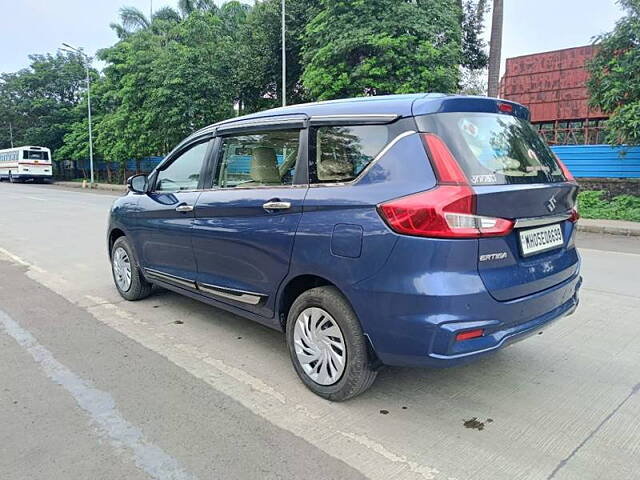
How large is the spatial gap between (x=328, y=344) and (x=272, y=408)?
0.52m

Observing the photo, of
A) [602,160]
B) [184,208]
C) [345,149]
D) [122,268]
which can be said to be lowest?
[122,268]

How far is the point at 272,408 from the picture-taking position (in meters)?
3.09

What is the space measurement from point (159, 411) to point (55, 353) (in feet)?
4.77

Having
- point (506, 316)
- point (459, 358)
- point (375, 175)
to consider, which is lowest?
point (459, 358)

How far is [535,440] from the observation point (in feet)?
8.89

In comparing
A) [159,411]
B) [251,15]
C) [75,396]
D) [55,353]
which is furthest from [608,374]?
[251,15]

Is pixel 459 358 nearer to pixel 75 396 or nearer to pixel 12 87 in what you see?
pixel 75 396

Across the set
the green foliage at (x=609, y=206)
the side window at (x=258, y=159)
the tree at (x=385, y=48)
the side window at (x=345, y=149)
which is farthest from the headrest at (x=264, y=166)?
the tree at (x=385, y=48)

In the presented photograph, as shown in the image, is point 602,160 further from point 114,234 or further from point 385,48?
point 114,234

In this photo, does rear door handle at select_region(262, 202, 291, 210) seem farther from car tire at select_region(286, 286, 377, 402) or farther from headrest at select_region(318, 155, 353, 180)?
car tire at select_region(286, 286, 377, 402)

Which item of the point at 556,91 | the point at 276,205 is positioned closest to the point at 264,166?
the point at 276,205

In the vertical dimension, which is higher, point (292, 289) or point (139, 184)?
point (139, 184)

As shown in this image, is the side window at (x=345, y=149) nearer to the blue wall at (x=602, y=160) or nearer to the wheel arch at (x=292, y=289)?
the wheel arch at (x=292, y=289)

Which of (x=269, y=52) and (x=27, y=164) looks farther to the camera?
(x=27, y=164)
